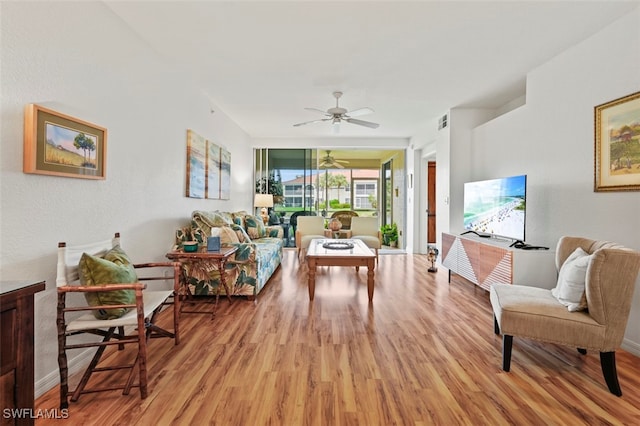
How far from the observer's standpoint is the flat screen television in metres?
3.28

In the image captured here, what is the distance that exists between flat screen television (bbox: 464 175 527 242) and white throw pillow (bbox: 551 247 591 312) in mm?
1220

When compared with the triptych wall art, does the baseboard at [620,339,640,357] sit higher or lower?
lower

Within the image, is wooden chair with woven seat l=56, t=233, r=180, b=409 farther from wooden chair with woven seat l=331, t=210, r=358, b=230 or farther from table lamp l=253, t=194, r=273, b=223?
wooden chair with woven seat l=331, t=210, r=358, b=230

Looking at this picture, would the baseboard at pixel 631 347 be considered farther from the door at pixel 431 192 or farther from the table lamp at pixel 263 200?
the table lamp at pixel 263 200

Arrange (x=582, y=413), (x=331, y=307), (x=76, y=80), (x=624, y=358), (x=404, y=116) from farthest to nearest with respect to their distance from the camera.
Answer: (x=404, y=116), (x=331, y=307), (x=624, y=358), (x=76, y=80), (x=582, y=413)

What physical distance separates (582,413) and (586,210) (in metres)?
1.88

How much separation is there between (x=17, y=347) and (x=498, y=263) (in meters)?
3.62

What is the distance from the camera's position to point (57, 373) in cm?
193

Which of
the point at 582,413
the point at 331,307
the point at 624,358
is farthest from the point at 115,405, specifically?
the point at 624,358

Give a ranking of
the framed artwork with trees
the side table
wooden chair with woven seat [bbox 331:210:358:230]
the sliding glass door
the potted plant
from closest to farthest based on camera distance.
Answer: the framed artwork with trees
the side table
the sliding glass door
wooden chair with woven seat [bbox 331:210:358:230]
the potted plant

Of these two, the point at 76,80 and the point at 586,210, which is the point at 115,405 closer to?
the point at 76,80

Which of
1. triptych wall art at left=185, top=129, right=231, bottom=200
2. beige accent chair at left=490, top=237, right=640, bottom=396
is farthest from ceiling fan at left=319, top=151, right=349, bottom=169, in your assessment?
beige accent chair at left=490, top=237, right=640, bottom=396

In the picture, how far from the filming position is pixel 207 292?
349cm

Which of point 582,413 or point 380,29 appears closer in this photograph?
point 582,413
